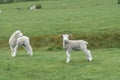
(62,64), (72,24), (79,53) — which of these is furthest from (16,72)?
(72,24)

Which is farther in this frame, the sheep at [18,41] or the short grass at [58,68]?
the sheep at [18,41]

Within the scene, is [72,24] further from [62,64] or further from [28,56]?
[62,64]

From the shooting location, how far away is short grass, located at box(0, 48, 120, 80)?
1986 cm

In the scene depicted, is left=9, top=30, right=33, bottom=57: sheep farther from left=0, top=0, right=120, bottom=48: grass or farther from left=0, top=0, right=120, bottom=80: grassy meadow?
left=0, top=0, right=120, bottom=48: grass

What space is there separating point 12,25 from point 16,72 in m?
21.5

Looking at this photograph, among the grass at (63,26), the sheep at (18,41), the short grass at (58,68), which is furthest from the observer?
the grass at (63,26)

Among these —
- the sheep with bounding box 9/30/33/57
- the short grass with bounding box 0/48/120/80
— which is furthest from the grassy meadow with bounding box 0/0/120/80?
the sheep with bounding box 9/30/33/57

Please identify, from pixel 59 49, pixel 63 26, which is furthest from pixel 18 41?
pixel 63 26

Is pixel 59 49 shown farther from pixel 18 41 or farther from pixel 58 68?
pixel 58 68

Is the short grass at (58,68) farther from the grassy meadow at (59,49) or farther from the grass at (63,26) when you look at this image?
the grass at (63,26)

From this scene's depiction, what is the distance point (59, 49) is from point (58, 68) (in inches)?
406

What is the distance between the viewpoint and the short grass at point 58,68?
19859mm

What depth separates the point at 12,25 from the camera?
4203 centimetres

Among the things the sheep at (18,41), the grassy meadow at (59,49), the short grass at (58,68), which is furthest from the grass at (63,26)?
the short grass at (58,68)
